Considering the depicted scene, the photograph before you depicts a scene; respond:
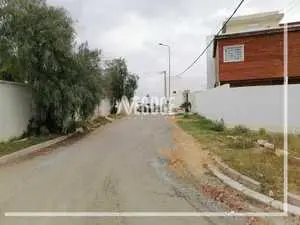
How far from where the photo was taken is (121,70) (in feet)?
197

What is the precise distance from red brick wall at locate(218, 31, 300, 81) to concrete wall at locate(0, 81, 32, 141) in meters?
16.5

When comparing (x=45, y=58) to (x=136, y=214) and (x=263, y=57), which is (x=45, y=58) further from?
(x=263, y=57)

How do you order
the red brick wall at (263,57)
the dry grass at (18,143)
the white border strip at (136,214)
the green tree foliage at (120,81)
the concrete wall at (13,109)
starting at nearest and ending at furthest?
the white border strip at (136,214) < the dry grass at (18,143) < the concrete wall at (13,109) < the red brick wall at (263,57) < the green tree foliage at (120,81)

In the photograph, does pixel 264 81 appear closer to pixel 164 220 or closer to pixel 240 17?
pixel 240 17

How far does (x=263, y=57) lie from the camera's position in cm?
3075

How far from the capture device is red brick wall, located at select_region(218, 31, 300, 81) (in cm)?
3006

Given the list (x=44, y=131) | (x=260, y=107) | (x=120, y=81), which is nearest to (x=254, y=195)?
(x=260, y=107)

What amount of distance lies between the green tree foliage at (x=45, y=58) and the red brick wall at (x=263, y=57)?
13.0 meters

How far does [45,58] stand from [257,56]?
1690 centimetres

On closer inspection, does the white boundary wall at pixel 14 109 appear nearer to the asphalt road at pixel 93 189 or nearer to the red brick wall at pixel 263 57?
the asphalt road at pixel 93 189

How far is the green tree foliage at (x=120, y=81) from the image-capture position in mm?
56741

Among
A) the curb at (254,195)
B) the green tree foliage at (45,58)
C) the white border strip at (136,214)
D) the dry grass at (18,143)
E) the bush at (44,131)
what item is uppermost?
the green tree foliage at (45,58)

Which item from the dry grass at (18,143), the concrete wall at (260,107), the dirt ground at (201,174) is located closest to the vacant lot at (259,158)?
the dirt ground at (201,174)

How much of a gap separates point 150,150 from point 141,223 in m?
9.53
